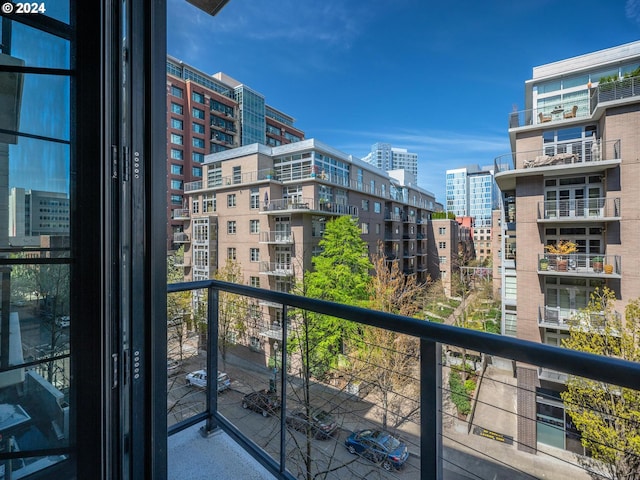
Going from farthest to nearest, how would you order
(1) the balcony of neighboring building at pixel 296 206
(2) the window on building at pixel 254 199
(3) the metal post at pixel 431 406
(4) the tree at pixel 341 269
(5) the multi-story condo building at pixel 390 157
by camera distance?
(5) the multi-story condo building at pixel 390 157, (2) the window on building at pixel 254 199, (1) the balcony of neighboring building at pixel 296 206, (4) the tree at pixel 341 269, (3) the metal post at pixel 431 406

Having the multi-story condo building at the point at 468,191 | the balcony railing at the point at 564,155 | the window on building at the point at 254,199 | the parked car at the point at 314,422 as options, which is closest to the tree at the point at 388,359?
the parked car at the point at 314,422

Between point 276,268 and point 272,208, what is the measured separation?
216cm

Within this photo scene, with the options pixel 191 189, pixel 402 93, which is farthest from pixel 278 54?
pixel 191 189

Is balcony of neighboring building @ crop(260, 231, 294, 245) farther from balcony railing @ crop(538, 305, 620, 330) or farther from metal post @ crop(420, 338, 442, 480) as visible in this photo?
metal post @ crop(420, 338, 442, 480)

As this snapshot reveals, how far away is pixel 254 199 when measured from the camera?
37.2 feet

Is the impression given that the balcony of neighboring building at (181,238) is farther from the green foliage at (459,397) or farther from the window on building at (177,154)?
the green foliage at (459,397)

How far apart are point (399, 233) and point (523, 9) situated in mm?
10202

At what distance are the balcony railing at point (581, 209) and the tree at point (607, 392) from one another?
5.03ft

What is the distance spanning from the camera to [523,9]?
348 inches

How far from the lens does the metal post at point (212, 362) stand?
1452 mm

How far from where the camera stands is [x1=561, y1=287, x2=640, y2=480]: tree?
354 cm

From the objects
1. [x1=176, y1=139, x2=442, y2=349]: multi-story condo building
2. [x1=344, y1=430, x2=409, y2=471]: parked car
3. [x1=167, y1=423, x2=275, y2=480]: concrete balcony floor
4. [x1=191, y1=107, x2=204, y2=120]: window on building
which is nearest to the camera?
[x1=167, y1=423, x2=275, y2=480]: concrete balcony floor

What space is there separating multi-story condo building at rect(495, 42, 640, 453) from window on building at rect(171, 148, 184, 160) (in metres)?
16.1

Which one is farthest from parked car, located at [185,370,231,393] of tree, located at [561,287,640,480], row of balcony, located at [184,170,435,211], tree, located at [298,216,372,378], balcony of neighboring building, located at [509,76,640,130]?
row of balcony, located at [184,170,435,211]
